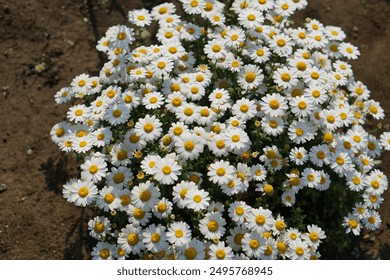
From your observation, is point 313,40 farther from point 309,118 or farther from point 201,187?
point 201,187

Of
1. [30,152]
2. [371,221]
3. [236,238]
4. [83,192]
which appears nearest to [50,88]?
[30,152]

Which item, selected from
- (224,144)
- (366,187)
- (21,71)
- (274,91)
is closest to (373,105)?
(366,187)

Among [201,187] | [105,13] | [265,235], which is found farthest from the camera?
[105,13]

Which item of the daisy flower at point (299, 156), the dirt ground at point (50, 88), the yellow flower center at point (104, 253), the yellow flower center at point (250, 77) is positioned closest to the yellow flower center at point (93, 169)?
the yellow flower center at point (104, 253)

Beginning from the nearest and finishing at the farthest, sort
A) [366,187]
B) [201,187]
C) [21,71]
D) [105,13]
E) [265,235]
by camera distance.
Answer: [265,235], [201,187], [366,187], [21,71], [105,13]

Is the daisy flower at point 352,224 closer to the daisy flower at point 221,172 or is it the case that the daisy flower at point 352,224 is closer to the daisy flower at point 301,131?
the daisy flower at point 301,131

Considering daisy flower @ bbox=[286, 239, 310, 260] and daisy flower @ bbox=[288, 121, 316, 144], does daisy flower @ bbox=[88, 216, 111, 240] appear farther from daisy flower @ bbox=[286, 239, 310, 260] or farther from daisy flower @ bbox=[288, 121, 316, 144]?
daisy flower @ bbox=[288, 121, 316, 144]

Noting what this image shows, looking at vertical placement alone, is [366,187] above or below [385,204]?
above
